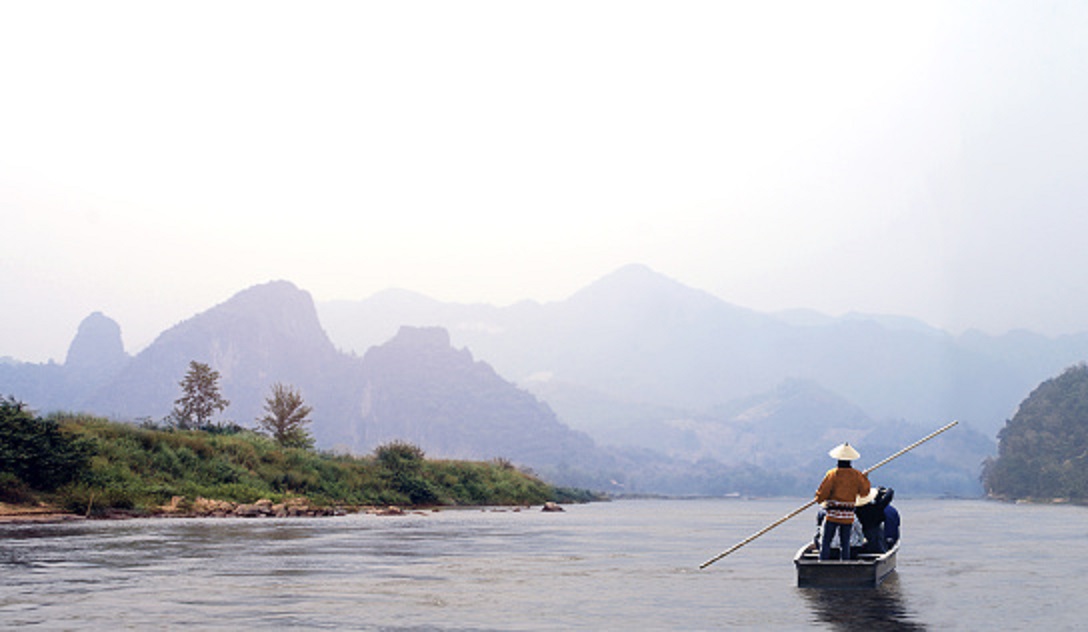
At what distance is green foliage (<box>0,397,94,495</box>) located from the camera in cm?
4522

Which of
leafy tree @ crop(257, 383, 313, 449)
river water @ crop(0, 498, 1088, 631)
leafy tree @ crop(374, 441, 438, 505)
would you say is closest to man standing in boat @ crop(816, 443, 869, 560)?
river water @ crop(0, 498, 1088, 631)

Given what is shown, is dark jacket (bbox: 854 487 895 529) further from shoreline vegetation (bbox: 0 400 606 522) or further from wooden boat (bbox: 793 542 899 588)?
shoreline vegetation (bbox: 0 400 606 522)

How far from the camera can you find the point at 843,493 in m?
24.8

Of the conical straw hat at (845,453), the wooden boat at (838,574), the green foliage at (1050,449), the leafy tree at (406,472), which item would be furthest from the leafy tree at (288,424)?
the green foliage at (1050,449)

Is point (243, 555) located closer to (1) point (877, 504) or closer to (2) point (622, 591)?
(2) point (622, 591)

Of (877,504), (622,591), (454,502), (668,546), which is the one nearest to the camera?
(622,591)

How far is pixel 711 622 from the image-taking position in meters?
18.7

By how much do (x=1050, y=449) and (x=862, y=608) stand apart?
182m

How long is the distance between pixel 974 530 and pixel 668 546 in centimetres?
2507

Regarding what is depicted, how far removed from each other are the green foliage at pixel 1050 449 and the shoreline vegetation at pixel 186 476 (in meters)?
120

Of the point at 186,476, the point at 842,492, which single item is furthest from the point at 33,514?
the point at 842,492

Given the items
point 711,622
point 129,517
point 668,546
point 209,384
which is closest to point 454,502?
point 209,384

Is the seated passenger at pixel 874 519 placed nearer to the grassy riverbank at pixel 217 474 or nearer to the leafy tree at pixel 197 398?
the grassy riverbank at pixel 217 474

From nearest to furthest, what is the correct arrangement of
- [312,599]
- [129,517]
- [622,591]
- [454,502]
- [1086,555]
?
[312,599] → [622,591] → [1086,555] → [129,517] → [454,502]
